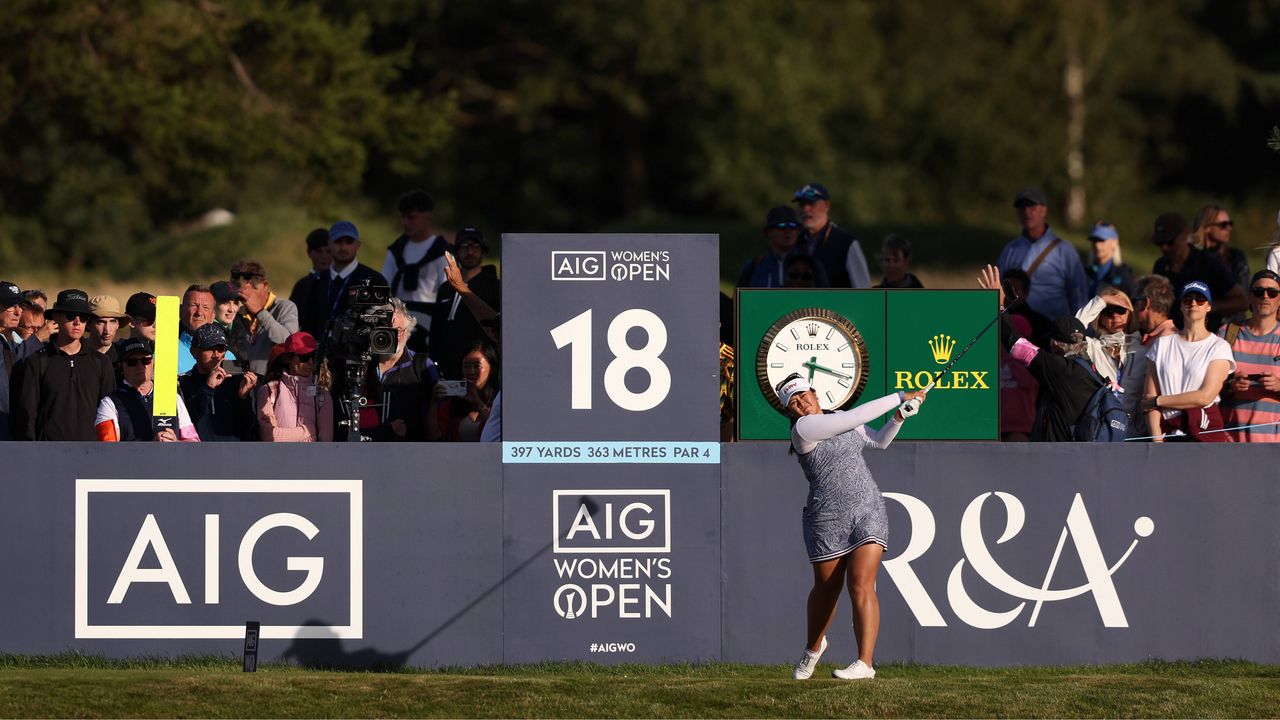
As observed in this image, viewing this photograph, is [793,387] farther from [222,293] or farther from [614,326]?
[222,293]

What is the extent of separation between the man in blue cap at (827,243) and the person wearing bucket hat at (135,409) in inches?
187

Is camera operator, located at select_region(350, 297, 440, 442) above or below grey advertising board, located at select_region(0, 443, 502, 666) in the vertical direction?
above

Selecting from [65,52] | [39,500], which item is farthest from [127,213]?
[39,500]

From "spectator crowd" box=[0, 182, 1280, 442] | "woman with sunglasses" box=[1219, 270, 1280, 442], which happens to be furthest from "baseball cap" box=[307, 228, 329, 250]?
"woman with sunglasses" box=[1219, 270, 1280, 442]

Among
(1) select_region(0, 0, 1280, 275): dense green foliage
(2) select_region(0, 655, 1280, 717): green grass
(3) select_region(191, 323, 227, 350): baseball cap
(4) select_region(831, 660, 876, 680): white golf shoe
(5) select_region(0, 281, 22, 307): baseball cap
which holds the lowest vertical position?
(2) select_region(0, 655, 1280, 717): green grass

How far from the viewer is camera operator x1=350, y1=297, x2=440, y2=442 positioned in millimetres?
12273

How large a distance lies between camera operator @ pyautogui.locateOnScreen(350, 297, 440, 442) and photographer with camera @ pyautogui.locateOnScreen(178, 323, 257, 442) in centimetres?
75

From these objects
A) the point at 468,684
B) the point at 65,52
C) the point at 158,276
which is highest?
the point at 65,52

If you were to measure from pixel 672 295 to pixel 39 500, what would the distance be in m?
3.95

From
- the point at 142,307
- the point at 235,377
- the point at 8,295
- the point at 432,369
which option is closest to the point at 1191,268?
the point at 432,369

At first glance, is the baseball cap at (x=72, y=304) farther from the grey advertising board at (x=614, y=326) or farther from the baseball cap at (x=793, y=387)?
the baseball cap at (x=793, y=387)

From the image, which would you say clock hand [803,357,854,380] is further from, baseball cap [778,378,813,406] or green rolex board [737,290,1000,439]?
baseball cap [778,378,813,406]

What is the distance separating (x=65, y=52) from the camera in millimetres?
28516

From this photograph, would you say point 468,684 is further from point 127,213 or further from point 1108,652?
point 127,213
